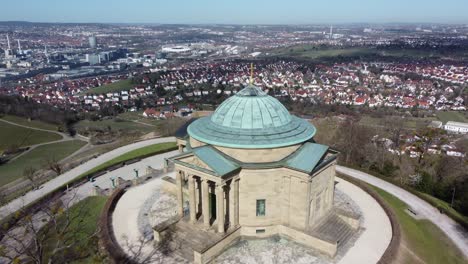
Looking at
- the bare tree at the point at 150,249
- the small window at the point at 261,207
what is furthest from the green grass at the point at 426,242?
the bare tree at the point at 150,249

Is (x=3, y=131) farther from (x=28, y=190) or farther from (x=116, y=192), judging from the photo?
(x=116, y=192)

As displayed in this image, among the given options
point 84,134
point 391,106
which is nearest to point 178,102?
point 84,134

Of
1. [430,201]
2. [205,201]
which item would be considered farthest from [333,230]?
[430,201]

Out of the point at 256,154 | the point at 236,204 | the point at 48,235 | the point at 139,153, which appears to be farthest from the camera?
the point at 139,153

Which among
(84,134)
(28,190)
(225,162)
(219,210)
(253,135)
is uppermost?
(253,135)

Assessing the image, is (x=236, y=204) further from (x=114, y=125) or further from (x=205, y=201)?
(x=114, y=125)
